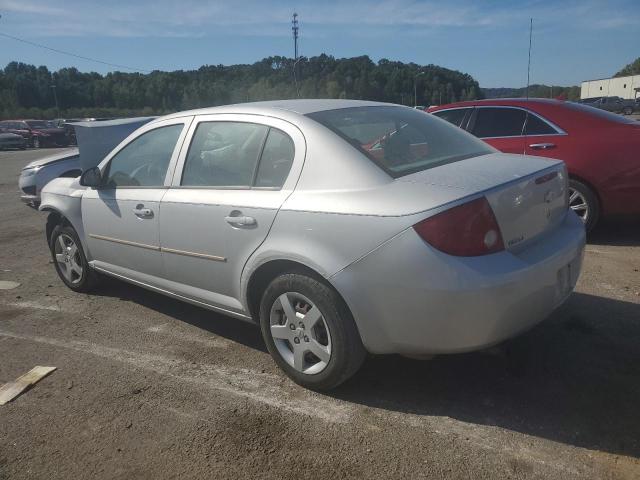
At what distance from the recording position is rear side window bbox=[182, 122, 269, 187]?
11.1 ft

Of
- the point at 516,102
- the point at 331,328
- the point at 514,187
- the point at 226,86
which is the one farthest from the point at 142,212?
the point at 226,86

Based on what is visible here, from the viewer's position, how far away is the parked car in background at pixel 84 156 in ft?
20.6

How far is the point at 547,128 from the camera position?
20.1ft

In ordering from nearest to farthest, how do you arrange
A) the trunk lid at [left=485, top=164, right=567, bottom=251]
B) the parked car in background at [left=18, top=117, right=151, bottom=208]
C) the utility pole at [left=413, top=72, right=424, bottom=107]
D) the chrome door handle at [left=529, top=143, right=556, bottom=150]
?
the trunk lid at [left=485, top=164, right=567, bottom=251], the chrome door handle at [left=529, top=143, right=556, bottom=150], the parked car in background at [left=18, top=117, right=151, bottom=208], the utility pole at [left=413, top=72, right=424, bottom=107]

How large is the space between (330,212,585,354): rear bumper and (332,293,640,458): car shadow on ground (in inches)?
16.9

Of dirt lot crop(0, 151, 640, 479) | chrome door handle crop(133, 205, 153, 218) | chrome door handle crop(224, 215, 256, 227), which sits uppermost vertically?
chrome door handle crop(224, 215, 256, 227)

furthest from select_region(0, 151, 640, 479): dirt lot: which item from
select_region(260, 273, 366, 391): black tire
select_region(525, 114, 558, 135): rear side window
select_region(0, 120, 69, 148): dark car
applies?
select_region(0, 120, 69, 148): dark car

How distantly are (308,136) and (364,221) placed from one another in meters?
0.71

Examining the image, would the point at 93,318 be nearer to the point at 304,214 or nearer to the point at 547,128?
the point at 304,214

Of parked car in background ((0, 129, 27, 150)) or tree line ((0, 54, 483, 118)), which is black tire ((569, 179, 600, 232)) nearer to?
tree line ((0, 54, 483, 118))

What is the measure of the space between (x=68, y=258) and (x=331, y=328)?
10.9 feet

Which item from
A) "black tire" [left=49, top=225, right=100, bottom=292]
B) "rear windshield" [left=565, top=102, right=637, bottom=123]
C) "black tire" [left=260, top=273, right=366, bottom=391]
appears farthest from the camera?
"rear windshield" [left=565, top=102, right=637, bottom=123]

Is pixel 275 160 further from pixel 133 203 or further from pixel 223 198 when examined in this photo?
pixel 133 203

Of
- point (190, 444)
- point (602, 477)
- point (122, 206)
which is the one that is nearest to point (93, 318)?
point (122, 206)
